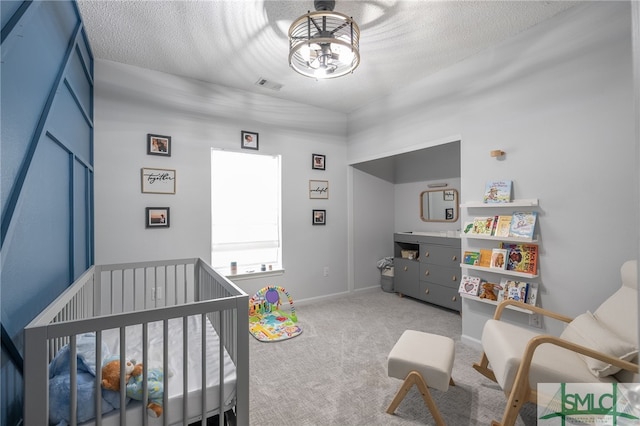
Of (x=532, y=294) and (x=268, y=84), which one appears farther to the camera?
(x=268, y=84)

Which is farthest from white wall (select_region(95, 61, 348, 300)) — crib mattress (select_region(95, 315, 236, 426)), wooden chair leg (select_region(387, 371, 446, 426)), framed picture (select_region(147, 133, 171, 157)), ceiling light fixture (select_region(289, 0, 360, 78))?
wooden chair leg (select_region(387, 371, 446, 426))

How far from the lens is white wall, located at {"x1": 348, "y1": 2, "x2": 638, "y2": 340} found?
6.25 feet

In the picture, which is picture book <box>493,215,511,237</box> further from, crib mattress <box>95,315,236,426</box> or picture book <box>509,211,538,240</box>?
crib mattress <box>95,315,236,426</box>

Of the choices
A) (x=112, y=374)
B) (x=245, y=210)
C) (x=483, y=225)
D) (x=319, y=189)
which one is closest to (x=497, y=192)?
(x=483, y=225)

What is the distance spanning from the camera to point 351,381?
210cm

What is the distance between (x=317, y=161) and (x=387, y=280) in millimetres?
2046

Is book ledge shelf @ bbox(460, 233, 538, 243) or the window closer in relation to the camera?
book ledge shelf @ bbox(460, 233, 538, 243)

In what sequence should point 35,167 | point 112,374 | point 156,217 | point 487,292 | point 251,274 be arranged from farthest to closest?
point 251,274, point 156,217, point 487,292, point 35,167, point 112,374

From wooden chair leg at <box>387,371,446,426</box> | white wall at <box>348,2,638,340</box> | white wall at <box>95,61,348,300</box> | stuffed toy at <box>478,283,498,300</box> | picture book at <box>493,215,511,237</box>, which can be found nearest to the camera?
wooden chair leg at <box>387,371,446,426</box>

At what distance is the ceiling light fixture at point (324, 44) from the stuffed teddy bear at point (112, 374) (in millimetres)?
1887

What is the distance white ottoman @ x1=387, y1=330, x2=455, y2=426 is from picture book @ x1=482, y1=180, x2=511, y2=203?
1313 mm

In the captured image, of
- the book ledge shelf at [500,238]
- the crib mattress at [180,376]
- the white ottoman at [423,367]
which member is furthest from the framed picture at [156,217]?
the book ledge shelf at [500,238]

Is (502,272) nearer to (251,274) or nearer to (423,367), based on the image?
(423,367)

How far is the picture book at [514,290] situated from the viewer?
7.58 ft
